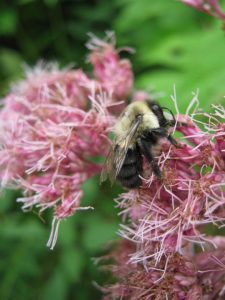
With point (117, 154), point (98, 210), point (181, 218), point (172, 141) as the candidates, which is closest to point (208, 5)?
point (172, 141)

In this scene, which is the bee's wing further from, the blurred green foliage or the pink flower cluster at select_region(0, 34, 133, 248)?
the blurred green foliage

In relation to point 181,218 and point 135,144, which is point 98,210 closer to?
point 135,144

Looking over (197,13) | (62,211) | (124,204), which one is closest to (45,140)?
(62,211)

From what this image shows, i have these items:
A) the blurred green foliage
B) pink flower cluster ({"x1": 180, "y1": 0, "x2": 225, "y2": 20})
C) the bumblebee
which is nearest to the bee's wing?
the bumblebee

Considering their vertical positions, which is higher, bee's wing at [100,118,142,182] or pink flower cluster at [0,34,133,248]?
bee's wing at [100,118,142,182]

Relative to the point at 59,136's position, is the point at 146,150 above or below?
above

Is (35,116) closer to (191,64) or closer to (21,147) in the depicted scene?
(21,147)
